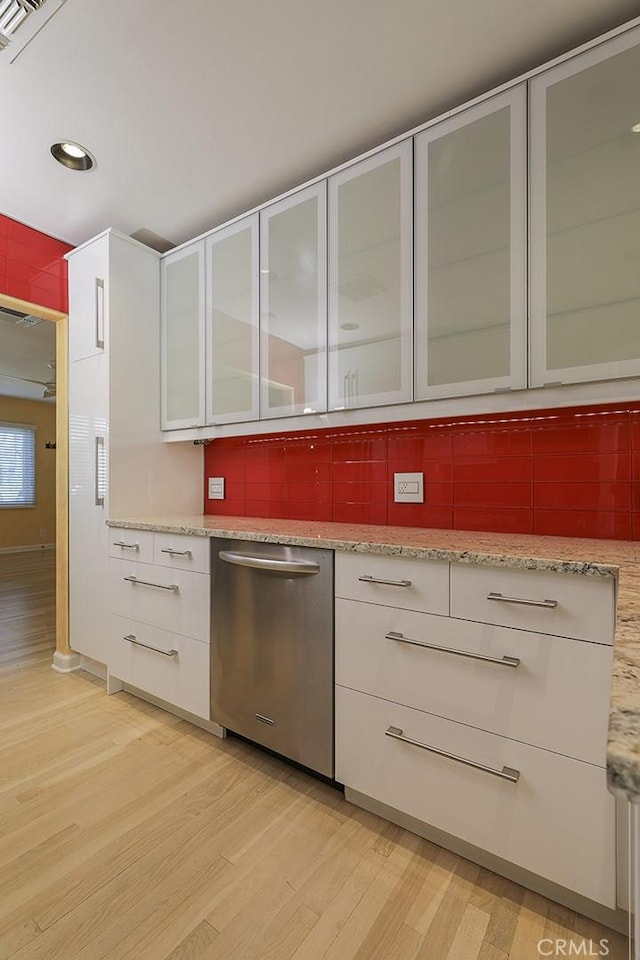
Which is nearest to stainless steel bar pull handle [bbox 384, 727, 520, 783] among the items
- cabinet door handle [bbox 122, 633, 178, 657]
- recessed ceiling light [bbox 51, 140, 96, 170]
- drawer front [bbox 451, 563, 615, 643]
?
drawer front [bbox 451, 563, 615, 643]

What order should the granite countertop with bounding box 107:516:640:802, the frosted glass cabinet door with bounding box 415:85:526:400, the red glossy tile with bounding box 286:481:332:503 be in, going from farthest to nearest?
the red glossy tile with bounding box 286:481:332:503, the frosted glass cabinet door with bounding box 415:85:526:400, the granite countertop with bounding box 107:516:640:802

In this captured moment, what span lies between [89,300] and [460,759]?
8.97 ft

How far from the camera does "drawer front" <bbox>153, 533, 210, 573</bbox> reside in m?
1.94

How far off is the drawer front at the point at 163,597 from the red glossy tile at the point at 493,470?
44.9 inches

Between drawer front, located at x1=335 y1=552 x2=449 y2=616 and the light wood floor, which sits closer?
the light wood floor

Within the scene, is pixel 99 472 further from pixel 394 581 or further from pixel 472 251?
pixel 472 251

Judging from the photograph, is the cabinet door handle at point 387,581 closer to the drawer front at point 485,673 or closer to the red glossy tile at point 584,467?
the drawer front at point 485,673

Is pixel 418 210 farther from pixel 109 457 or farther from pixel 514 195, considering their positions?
pixel 109 457

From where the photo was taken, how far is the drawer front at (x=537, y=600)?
110 cm

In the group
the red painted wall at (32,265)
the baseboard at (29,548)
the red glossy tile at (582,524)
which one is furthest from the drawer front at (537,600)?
the baseboard at (29,548)

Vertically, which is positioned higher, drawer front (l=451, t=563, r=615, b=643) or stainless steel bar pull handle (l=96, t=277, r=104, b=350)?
stainless steel bar pull handle (l=96, t=277, r=104, b=350)

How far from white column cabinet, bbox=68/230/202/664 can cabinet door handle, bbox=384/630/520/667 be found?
1.71 metres

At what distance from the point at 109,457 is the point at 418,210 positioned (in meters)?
1.86

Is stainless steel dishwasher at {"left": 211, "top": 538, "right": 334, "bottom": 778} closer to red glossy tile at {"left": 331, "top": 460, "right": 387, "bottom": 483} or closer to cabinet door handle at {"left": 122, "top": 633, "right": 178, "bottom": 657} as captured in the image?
cabinet door handle at {"left": 122, "top": 633, "right": 178, "bottom": 657}
